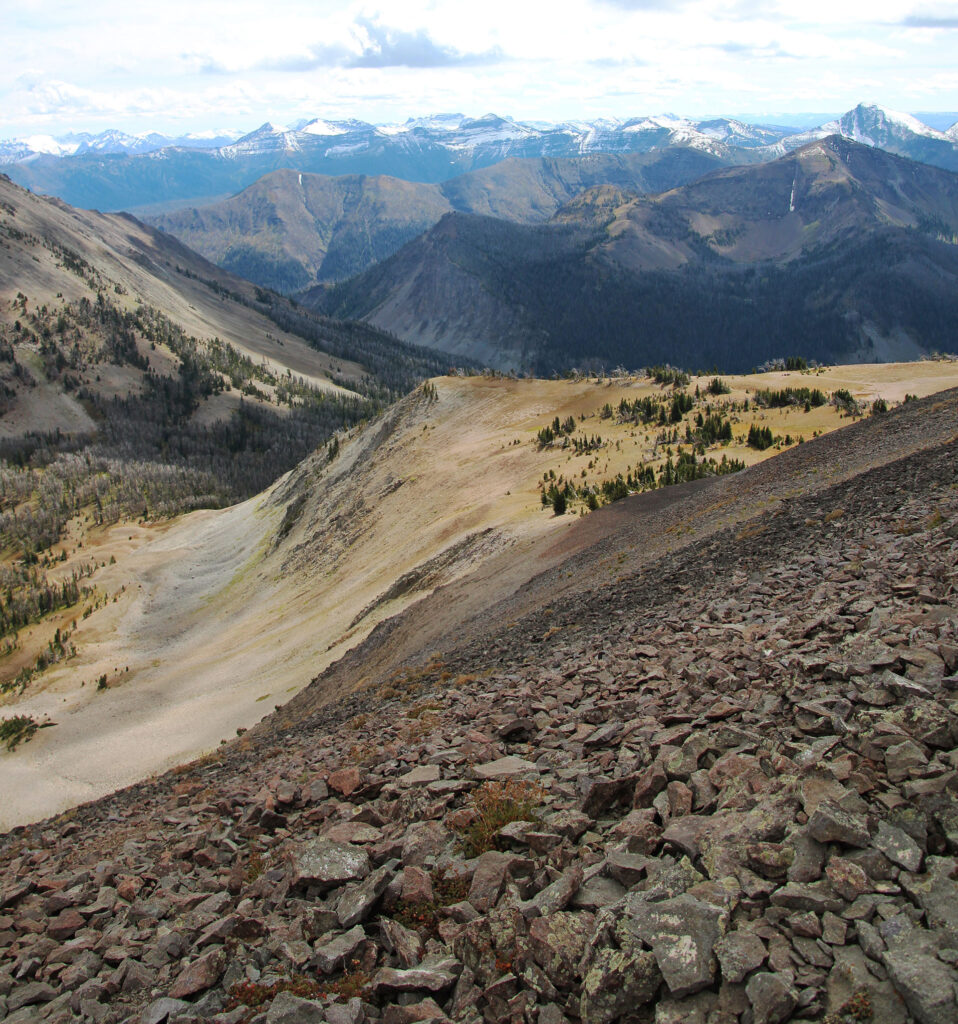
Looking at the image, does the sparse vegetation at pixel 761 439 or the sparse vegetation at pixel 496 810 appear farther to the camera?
the sparse vegetation at pixel 761 439

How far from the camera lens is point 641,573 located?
61.1ft

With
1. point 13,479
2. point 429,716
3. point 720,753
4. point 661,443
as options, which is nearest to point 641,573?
point 429,716

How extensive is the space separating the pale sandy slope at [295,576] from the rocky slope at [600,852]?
13.7 meters

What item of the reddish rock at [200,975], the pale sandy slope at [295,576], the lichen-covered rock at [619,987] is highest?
the lichen-covered rock at [619,987]

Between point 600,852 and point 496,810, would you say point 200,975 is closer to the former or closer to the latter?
point 496,810

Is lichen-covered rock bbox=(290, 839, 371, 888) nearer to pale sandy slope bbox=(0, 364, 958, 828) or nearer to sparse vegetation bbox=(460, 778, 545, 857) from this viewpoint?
sparse vegetation bbox=(460, 778, 545, 857)

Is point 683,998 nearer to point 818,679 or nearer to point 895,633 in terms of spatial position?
point 818,679

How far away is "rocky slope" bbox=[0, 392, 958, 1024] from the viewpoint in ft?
16.0

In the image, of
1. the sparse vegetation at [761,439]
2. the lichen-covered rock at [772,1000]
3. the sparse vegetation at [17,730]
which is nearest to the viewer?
the lichen-covered rock at [772,1000]

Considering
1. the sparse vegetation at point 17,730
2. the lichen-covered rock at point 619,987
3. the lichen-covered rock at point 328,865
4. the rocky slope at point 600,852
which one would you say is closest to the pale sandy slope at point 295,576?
the sparse vegetation at point 17,730

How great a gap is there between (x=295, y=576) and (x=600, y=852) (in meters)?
Result: 45.7

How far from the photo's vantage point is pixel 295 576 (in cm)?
4991

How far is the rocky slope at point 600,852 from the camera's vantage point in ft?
16.0

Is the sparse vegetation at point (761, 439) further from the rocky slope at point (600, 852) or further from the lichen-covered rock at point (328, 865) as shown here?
the lichen-covered rock at point (328, 865)
